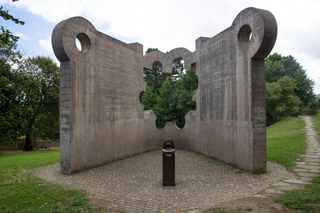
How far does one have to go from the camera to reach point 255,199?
4.68 metres

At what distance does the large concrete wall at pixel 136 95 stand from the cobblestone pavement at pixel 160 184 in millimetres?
662

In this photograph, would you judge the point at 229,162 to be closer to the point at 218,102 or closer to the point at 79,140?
the point at 218,102

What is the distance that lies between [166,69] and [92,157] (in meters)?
7.24

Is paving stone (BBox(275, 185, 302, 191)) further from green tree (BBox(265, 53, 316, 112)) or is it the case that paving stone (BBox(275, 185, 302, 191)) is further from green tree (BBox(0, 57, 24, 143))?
green tree (BBox(265, 53, 316, 112))

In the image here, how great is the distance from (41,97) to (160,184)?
16681 millimetres

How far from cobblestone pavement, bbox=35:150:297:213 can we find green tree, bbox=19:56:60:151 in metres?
11.0

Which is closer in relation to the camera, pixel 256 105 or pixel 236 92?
pixel 256 105

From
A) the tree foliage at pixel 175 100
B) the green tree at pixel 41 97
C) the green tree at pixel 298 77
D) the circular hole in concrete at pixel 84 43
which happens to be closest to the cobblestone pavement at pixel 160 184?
the circular hole in concrete at pixel 84 43

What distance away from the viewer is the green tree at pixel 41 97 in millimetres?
16891

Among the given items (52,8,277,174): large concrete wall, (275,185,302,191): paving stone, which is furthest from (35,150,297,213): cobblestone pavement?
(52,8,277,174): large concrete wall

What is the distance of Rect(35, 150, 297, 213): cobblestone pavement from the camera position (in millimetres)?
4793

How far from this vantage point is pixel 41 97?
1838cm

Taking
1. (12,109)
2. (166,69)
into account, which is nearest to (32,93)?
(12,109)

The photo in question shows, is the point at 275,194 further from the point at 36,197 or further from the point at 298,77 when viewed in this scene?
the point at 298,77
